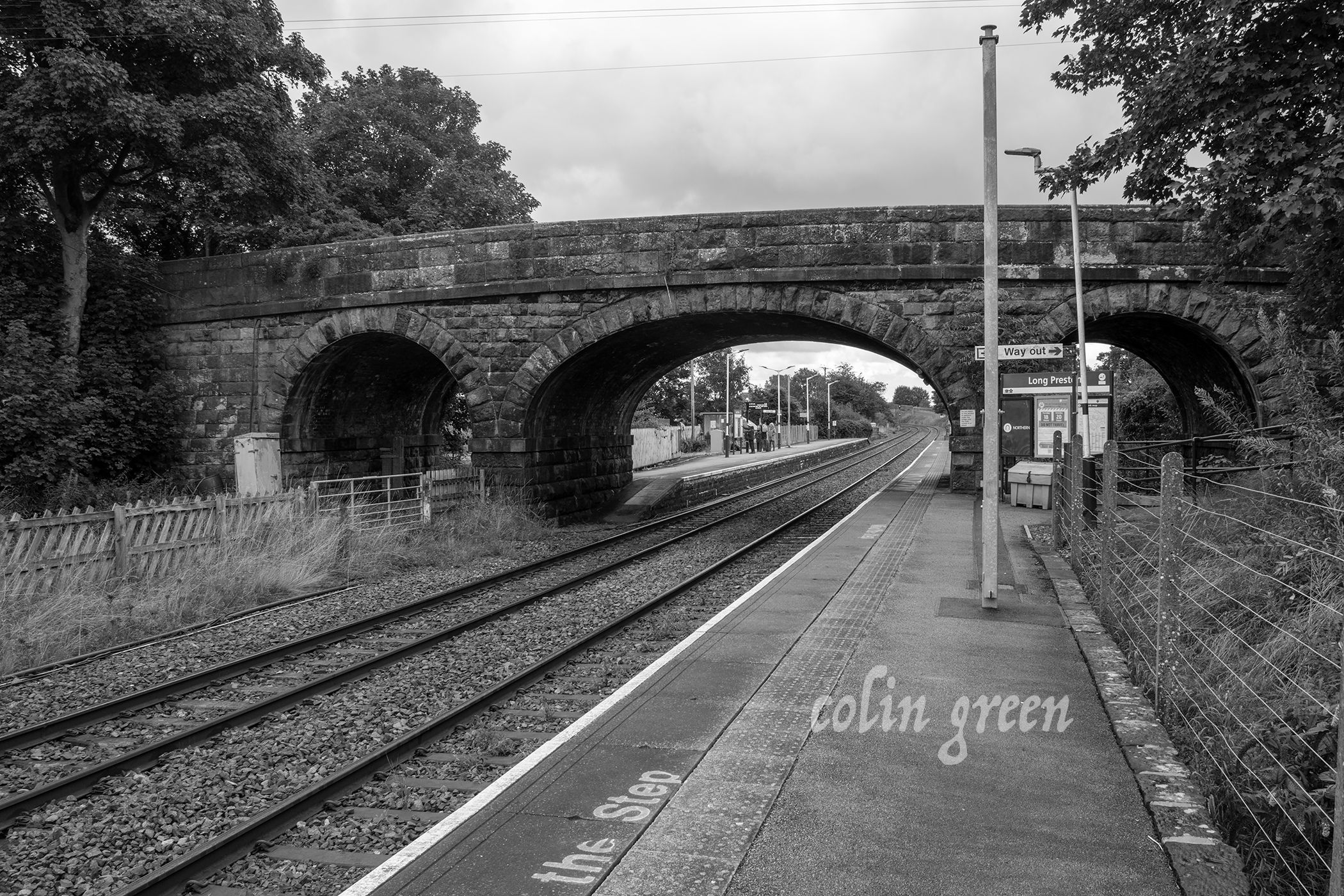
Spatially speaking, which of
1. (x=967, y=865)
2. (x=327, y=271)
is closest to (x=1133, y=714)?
(x=967, y=865)

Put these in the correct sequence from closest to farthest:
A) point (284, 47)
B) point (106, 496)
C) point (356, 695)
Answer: point (356, 695) → point (106, 496) → point (284, 47)

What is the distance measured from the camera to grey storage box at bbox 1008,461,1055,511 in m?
14.8

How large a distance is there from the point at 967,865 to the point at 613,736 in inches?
79.6

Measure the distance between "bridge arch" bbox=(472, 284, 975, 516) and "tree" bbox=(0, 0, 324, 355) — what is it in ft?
22.1

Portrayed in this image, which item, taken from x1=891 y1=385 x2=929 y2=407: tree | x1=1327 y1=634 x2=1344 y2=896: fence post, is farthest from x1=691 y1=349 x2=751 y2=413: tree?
x1=891 y1=385 x2=929 y2=407: tree

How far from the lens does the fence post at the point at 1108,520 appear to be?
257 inches

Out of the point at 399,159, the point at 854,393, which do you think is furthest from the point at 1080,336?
the point at 854,393

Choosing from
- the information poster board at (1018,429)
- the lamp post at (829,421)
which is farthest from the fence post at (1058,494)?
the lamp post at (829,421)

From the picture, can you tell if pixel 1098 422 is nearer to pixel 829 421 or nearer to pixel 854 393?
pixel 829 421

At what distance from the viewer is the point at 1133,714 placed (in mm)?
4824

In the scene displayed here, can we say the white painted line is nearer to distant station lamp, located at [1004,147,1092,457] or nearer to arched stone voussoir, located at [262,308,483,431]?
distant station lamp, located at [1004,147,1092,457]

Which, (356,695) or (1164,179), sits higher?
(1164,179)

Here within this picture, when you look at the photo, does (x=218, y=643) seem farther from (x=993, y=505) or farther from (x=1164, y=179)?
(x=1164, y=179)

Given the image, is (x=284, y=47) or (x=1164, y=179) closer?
(x=1164, y=179)
